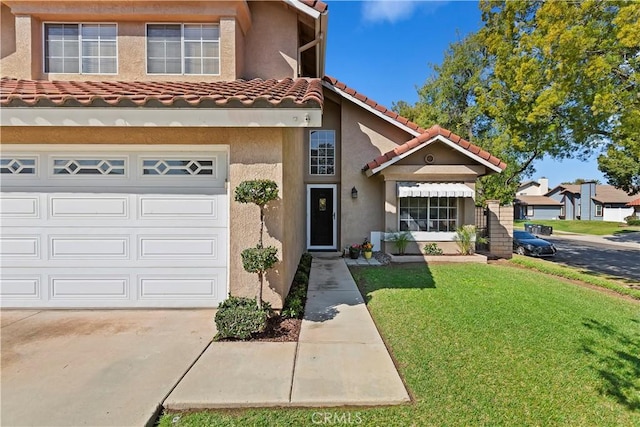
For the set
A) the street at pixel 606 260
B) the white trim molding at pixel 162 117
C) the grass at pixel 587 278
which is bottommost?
the street at pixel 606 260

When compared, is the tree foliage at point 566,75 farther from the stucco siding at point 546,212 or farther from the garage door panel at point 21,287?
the stucco siding at point 546,212

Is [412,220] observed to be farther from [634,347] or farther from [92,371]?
[92,371]

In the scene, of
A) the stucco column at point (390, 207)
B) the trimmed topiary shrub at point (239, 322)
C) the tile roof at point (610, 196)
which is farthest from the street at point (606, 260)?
the tile roof at point (610, 196)

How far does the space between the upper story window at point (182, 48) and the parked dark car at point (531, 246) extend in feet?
74.7

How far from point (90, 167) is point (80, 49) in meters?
5.15

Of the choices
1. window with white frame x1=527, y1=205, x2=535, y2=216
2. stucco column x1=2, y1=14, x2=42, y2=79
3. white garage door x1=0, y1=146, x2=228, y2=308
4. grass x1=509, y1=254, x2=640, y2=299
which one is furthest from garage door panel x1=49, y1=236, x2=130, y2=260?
window with white frame x1=527, y1=205, x2=535, y2=216

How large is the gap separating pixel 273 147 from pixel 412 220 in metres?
11.6

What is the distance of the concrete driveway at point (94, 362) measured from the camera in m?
4.45

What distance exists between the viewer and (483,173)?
1662 centimetres

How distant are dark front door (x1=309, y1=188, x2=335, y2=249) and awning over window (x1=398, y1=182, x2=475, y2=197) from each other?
174 inches

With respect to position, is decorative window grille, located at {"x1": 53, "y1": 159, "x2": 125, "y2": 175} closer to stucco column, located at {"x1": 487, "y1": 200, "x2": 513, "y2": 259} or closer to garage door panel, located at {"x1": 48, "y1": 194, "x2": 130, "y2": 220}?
garage door panel, located at {"x1": 48, "y1": 194, "x2": 130, "y2": 220}

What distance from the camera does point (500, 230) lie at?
18141mm

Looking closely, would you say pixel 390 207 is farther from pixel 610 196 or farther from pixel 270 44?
pixel 610 196

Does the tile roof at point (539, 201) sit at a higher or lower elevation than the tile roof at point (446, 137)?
lower
